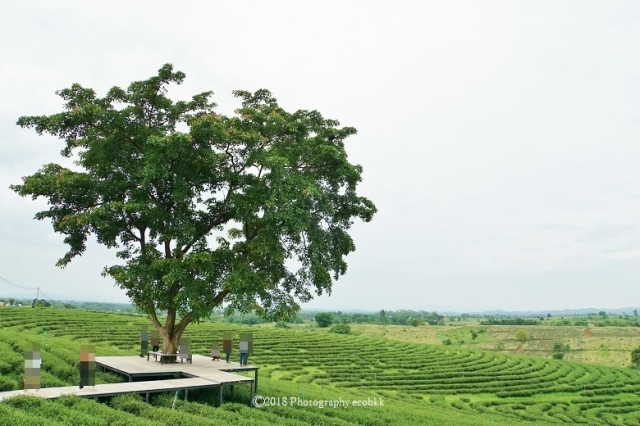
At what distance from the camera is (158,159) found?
15531mm

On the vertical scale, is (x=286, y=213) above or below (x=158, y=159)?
below

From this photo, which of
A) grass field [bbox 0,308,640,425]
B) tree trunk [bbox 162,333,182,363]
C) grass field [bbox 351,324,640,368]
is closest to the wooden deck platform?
grass field [bbox 0,308,640,425]

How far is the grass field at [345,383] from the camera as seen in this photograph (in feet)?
40.0

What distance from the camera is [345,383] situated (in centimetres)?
3909

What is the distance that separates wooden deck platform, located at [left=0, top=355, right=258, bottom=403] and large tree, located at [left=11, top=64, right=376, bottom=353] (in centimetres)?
163

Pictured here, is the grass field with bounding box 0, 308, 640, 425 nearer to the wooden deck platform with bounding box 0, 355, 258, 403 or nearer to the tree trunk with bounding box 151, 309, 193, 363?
the wooden deck platform with bounding box 0, 355, 258, 403

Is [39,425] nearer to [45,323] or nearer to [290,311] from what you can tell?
[290,311]

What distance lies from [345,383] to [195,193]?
2652 centimetres

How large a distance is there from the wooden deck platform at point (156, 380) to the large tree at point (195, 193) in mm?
1633

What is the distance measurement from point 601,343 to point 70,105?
319ft

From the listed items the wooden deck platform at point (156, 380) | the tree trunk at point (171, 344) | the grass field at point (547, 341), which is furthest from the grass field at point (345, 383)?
the grass field at point (547, 341)

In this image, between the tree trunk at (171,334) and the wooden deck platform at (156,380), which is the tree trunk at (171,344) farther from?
the wooden deck platform at (156,380)

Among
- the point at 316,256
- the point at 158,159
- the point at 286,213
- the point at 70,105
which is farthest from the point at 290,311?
the point at 70,105

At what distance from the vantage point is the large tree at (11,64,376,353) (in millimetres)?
15914
